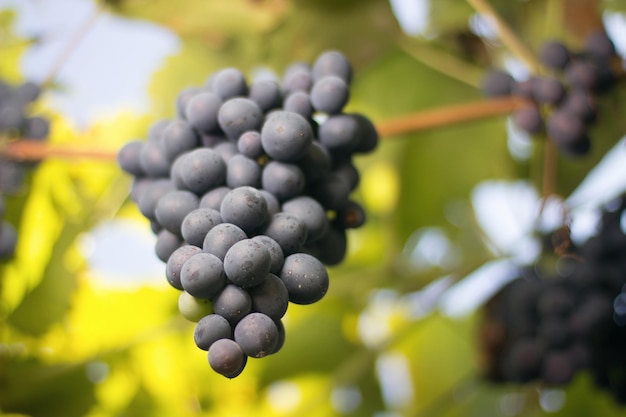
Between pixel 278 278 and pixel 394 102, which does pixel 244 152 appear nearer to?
pixel 278 278

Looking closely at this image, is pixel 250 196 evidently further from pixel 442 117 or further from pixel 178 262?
pixel 442 117

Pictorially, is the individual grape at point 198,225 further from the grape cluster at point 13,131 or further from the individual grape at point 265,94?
the grape cluster at point 13,131

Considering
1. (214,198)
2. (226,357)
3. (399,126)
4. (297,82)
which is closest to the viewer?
(226,357)

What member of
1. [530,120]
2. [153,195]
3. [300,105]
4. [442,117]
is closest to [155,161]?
[153,195]

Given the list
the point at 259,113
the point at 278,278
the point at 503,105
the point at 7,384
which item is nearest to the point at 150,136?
the point at 259,113

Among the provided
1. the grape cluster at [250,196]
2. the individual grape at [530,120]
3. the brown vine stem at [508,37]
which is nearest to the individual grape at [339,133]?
the grape cluster at [250,196]

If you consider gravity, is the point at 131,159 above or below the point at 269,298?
below
